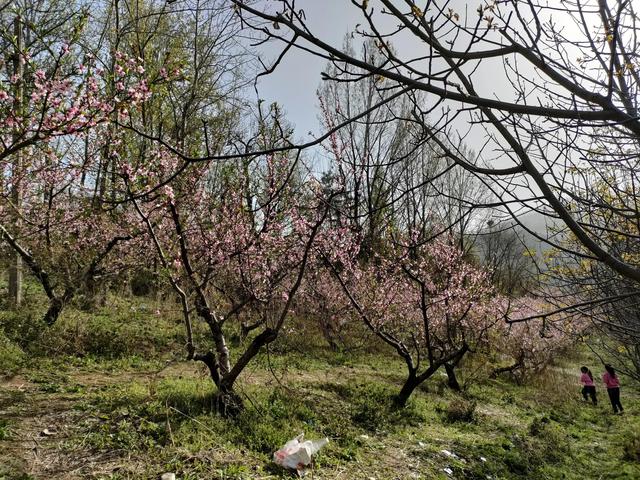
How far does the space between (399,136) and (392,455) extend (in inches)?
777

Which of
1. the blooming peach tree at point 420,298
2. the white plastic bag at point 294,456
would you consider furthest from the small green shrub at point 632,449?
the white plastic bag at point 294,456

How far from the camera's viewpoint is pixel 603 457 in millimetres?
7625

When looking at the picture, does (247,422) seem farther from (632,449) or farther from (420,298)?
(420,298)

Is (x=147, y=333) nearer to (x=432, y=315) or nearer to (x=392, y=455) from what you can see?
(x=392, y=455)

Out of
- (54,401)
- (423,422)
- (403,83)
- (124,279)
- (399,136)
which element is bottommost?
(423,422)

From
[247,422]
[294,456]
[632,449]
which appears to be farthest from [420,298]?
[294,456]

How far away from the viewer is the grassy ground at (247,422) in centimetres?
401

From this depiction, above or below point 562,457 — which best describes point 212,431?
above

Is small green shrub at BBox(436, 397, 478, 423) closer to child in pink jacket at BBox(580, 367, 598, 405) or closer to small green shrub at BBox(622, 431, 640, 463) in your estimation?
small green shrub at BBox(622, 431, 640, 463)

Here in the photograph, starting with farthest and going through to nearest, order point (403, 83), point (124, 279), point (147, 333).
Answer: point (124, 279)
point (147, 333)
point (403, 83)

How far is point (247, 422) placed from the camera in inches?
201

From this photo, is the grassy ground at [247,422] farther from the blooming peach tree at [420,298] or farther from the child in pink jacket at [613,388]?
the blooming peach tree at [420,298]

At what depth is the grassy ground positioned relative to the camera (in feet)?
13.1

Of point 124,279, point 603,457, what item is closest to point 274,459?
point 603,457
